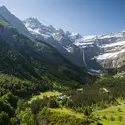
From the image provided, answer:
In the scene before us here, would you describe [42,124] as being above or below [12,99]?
below

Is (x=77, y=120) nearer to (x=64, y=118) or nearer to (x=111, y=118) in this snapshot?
(x=64, y=118)

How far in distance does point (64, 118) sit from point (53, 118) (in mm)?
7862

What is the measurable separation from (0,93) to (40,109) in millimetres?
40309

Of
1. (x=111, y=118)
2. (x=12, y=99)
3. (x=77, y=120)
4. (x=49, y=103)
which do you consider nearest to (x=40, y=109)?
(x=49, y=103)

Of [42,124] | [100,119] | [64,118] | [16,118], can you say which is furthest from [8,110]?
[100,119]

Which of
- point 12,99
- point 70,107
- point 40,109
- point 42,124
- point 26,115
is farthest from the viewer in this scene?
point 70,107

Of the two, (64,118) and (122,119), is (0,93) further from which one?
(122,119)

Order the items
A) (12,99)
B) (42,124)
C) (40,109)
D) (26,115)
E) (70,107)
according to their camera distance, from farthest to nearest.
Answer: (70,107) → (12,99) → (40,109) → (42,124) → (26,115)

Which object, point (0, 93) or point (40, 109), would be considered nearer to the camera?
point (40, 109)

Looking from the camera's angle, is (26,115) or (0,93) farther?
(0,93)

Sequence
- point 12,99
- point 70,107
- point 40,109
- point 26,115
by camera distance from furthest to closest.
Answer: point 70,107, point 12,99, point 40,109, point 26,115

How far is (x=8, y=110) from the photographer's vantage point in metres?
146

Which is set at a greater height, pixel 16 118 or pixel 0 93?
pixel 0 93

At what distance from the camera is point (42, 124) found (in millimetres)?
144125
